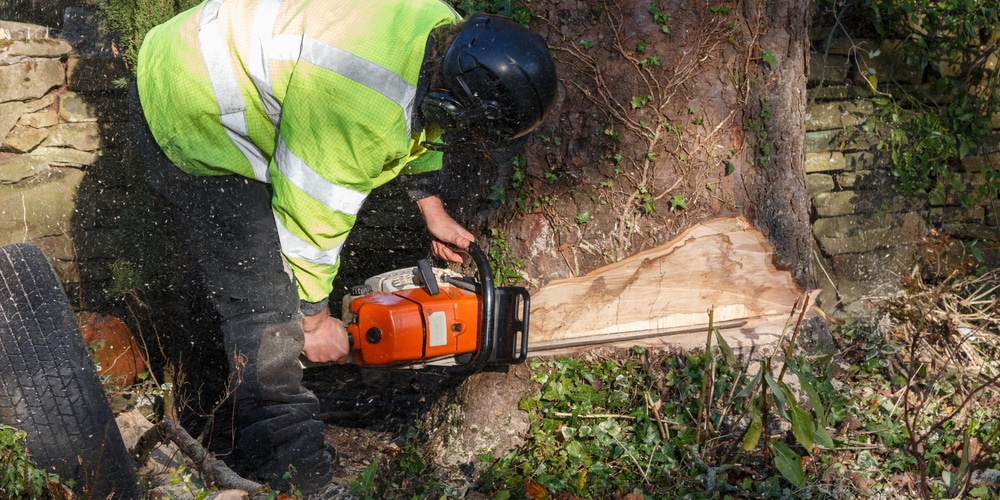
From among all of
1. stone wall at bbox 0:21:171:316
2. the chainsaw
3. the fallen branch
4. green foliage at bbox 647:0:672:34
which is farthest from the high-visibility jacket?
stone wall at bbox 0:21:171:316

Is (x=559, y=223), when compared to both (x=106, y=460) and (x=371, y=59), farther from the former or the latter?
(x=106, y=460)

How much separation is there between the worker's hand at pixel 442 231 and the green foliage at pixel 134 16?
2.07 metres

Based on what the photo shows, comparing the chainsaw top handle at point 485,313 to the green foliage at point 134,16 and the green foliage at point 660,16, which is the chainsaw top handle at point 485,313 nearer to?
the green foliage at point 660,16

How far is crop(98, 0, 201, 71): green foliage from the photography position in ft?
13.4

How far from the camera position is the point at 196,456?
8.68 feet

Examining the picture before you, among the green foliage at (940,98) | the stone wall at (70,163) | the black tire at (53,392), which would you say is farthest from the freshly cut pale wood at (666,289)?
the stone wall at (70,163)

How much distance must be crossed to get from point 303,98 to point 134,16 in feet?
8.03

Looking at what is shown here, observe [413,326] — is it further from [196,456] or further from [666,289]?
[666,289]

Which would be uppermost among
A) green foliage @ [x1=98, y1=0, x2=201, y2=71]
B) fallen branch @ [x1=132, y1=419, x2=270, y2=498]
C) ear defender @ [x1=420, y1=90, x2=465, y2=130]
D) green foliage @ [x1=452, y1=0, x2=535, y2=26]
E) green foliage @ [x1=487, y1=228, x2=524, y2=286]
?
green foliage @ [x1=452, y1=0, x2=535, y2=26]

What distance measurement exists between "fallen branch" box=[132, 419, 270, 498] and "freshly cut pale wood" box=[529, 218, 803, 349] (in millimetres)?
1124

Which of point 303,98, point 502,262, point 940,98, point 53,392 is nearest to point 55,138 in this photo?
point 53,392

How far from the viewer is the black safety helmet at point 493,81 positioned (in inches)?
87.9

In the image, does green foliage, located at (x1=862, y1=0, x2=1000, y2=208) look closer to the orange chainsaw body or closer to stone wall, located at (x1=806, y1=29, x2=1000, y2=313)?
stone wall, located at (x1=806, y1=29, x2=1000, y2=313)

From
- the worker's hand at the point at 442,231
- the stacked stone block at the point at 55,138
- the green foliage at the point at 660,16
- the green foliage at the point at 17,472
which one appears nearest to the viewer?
the green foliage at the point at 17,472
